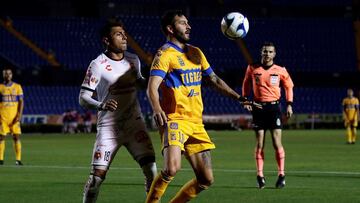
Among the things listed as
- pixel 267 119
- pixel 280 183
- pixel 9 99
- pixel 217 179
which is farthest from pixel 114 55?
pixel 9 99

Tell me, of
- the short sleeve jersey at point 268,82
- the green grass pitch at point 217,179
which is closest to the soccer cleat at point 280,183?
the green grass pitch at point 217,179

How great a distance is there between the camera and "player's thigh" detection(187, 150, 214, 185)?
9.60 metres

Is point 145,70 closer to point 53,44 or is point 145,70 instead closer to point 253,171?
point 53,44

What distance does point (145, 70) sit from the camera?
48.2m

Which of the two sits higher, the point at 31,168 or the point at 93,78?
the point at 93,78

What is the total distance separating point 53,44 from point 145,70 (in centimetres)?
734

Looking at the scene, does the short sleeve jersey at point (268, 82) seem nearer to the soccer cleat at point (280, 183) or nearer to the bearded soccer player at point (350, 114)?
the soccer cleat at point (280, 183)

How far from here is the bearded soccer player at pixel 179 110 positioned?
948 centimetres

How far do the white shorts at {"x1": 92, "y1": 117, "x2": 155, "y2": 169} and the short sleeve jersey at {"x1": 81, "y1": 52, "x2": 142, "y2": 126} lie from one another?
9cm

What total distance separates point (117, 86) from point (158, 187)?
4.31 ft

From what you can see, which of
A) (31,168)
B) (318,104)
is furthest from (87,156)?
(318,104)

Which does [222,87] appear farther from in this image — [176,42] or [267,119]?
[267,119]

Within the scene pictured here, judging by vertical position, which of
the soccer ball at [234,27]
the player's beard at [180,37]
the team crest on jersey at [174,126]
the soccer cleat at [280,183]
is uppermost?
the soccer ball at [234,27]

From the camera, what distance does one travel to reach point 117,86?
10.0 meters
